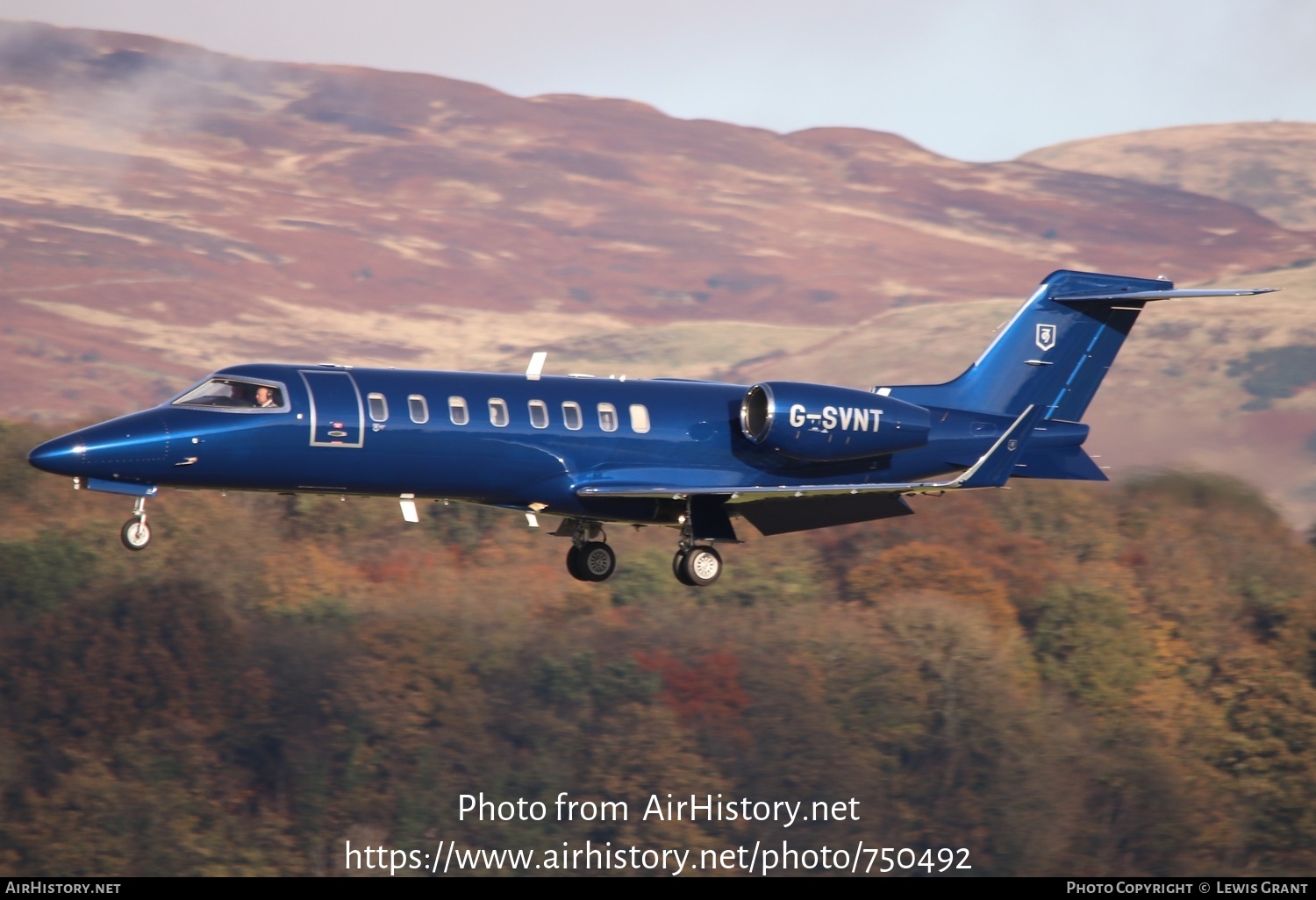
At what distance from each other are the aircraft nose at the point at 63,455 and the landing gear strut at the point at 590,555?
7.47 meters

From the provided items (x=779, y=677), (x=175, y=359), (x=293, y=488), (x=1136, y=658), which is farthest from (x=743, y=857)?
(x=175, y=359)

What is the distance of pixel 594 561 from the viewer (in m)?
25.5

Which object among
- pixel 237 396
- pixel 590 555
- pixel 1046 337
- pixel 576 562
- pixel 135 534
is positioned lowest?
pixel 576 562

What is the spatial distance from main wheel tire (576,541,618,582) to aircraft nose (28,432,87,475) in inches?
300

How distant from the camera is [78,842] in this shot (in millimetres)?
54531

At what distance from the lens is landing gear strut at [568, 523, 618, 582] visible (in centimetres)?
2542

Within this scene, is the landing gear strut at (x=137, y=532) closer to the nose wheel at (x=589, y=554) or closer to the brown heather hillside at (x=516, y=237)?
the nose wheel at (x=589, y=554)

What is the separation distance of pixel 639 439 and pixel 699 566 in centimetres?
206

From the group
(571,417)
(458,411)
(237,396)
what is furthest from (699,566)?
(237,396)

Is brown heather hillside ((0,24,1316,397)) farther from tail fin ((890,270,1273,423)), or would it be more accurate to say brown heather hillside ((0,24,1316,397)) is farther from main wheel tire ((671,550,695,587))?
main wheel tire ((671,550,695,587))

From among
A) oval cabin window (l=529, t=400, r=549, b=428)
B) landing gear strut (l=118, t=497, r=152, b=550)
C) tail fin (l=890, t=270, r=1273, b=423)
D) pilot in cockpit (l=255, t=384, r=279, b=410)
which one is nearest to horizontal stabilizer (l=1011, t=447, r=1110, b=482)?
Answer: tail fin (l=890, t=270, r=1273, b=423)

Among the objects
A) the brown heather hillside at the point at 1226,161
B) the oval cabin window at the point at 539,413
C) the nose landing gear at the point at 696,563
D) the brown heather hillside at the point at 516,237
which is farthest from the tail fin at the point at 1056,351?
the brown heather hillside at the point at 1226,161

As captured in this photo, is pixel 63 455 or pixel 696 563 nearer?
pixel 63 455

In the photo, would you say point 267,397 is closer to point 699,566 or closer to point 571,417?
point 571,417
